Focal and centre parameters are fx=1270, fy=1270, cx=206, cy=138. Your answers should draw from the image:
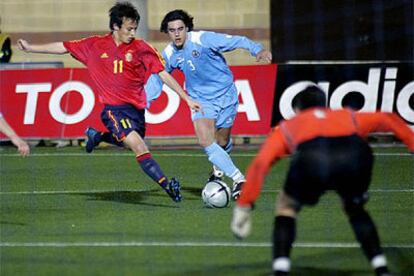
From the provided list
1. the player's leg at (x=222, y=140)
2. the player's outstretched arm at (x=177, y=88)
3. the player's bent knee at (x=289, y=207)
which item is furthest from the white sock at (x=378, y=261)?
the player's leg at (x=222, y=140)

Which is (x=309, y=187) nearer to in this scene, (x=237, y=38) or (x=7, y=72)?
(x=237, y=38)

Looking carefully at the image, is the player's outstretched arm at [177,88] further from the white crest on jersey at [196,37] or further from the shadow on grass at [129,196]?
the shadow on grass at [129,196]

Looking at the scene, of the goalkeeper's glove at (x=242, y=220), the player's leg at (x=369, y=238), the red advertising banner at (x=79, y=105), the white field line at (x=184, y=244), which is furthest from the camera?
the red advertising banner at (x=79, y=105)

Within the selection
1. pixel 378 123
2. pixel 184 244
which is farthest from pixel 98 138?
pixel 378 123

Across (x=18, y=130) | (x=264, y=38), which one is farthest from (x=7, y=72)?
(x=264, y=38)

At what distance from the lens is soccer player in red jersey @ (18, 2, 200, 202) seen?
504 inches

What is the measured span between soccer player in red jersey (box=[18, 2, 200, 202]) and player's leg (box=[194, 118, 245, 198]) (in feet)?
1.90

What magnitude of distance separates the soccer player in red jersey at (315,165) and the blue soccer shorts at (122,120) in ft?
15.4

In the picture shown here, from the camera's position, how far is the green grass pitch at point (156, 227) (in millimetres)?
9547

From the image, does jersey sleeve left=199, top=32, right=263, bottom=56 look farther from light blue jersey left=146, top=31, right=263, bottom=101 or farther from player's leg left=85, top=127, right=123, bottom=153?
player's leg left=85, top=127, right=123, bottom=153

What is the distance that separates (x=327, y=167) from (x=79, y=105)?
11421 mm

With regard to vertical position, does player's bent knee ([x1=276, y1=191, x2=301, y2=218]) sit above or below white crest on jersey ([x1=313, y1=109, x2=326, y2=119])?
below

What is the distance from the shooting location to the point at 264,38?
22.8 metres

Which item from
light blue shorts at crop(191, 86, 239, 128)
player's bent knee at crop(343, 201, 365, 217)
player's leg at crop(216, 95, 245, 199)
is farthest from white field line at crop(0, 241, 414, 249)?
player's leg at crop(216, 95, 245, 199)
